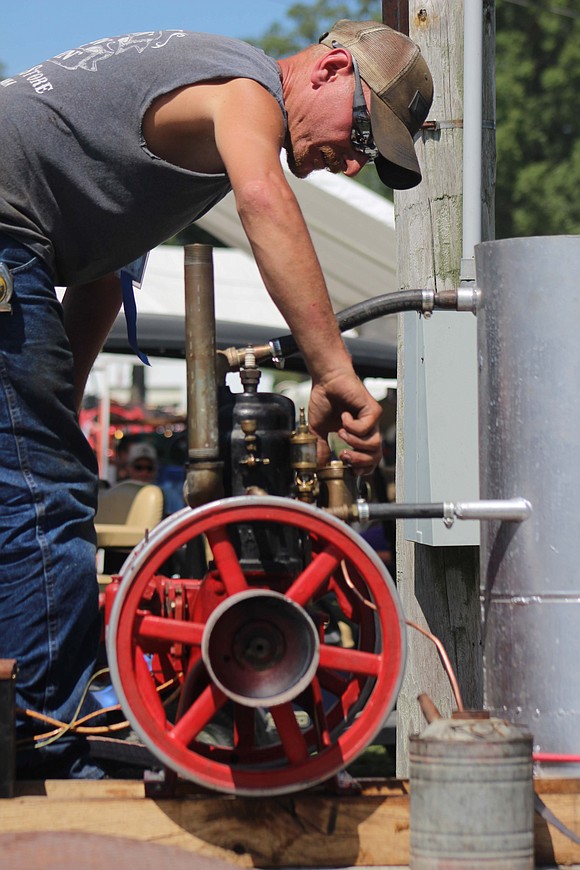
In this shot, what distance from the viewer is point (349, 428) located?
2170mm

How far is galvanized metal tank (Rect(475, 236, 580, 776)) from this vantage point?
2141 millimetres

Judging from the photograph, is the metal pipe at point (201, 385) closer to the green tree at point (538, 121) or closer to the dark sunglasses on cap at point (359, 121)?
the dark sunglasses on cap at point (359, 121)

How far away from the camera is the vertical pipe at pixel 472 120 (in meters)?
3.38

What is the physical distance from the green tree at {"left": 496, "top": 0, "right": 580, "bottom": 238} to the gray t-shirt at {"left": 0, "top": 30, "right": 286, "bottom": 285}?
30514mm

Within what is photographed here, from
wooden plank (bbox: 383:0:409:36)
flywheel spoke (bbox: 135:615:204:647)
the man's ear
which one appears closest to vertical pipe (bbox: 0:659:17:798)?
flywheel spoke (bbox: 135:615:204:647)

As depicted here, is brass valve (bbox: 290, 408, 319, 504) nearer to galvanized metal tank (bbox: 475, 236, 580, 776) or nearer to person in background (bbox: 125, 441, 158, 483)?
galvanized metal tank (bbox: 475, 236, 580, 776)

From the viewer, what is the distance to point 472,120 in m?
3.40

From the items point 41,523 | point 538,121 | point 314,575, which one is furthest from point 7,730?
point 538,121

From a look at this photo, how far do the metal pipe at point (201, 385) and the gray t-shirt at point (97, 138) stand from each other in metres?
0.28

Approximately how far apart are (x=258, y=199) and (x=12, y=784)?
114 cm

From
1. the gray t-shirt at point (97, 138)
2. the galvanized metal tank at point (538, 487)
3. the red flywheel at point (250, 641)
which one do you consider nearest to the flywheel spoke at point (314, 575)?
the red flywheel at point (250, 641)

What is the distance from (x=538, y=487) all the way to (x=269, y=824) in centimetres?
78

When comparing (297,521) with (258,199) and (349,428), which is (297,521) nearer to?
(349,428)

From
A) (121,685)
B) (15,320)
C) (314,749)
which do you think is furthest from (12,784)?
(15,320)
